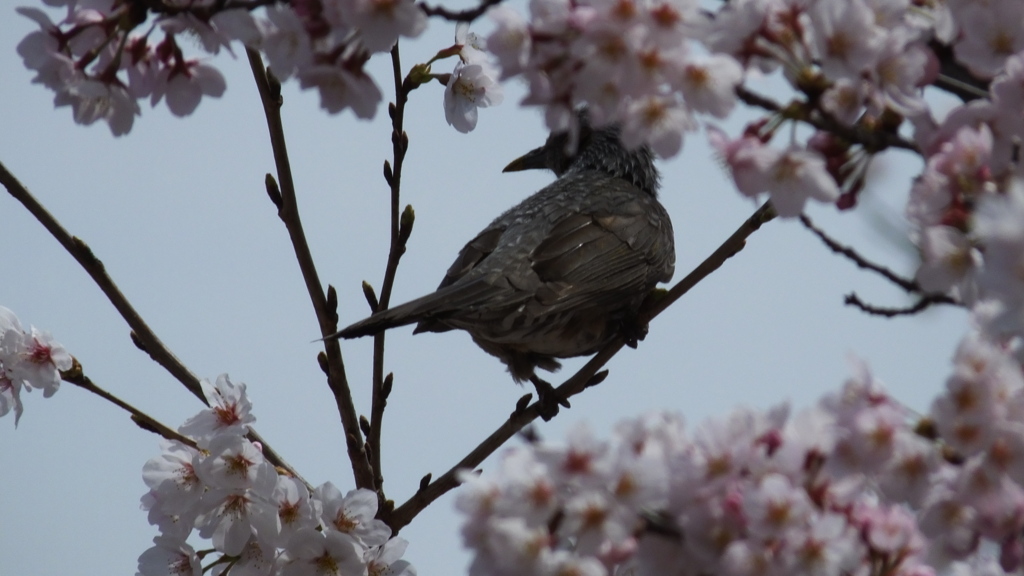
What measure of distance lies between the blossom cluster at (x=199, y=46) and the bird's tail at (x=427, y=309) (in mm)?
1063

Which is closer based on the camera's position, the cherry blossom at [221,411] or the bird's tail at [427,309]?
the cherry blossom at [221,411]

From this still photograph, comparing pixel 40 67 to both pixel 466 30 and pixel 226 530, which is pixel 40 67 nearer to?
pixel 226 530

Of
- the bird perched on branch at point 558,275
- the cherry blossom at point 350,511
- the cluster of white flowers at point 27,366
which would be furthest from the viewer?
the bird perched on branch at point 558,275

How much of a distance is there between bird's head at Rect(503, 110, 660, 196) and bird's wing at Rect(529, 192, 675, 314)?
0.46 metres

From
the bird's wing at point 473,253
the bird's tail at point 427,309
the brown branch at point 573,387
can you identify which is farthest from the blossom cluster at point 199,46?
the bird's wing at point 473,253

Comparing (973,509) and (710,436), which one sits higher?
(710,436)

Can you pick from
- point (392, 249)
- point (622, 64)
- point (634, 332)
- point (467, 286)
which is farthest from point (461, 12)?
point (634, 332)

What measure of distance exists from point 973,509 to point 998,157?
56cm

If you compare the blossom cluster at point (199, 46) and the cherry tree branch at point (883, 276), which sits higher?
the blossom cluster at point (199, 46)

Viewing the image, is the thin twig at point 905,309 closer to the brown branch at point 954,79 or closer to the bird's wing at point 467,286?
the brown branch at point 954,79

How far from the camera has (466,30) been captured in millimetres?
3520

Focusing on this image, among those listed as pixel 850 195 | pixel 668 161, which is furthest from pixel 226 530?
pixel 850 195

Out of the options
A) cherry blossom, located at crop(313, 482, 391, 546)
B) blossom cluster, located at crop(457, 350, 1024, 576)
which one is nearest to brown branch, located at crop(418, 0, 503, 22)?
blossom cluster, located at crop(457, 350, 1024, 576)

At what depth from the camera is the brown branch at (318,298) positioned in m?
3.10
